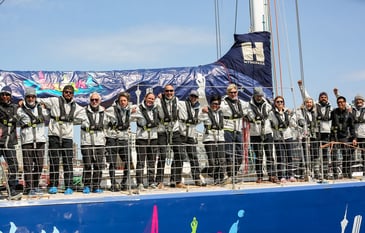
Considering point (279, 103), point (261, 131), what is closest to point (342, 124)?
point (279, 103)

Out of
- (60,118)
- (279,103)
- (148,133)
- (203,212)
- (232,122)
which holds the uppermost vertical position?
(279,103)

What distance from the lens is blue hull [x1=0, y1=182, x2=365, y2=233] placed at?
15.6 feet

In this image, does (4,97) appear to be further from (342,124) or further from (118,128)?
(342,124)

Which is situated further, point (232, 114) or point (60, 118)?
point (232, 114)

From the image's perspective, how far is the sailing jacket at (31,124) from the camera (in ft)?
18.1

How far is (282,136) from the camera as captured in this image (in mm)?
6707

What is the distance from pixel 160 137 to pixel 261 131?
4.73 ft

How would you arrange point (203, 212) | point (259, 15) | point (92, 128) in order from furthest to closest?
point (259, 15), point (92, 128), point (203, 212)

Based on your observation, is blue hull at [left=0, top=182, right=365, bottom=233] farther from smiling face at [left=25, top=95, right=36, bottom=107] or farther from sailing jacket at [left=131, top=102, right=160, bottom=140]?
smiling face at [left=25, top=95, right=36, bottom=107]

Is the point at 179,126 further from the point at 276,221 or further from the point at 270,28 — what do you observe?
the point at 270,28

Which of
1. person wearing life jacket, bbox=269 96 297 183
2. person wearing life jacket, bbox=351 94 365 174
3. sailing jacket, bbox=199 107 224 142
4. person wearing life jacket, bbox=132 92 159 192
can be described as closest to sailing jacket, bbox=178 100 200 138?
sailing jacket, bbox=199 107 224 142

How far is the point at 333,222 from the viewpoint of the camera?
6031 mm

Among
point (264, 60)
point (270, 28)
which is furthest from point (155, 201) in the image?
point (270, 28)

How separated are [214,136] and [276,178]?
A: 1038 mm
